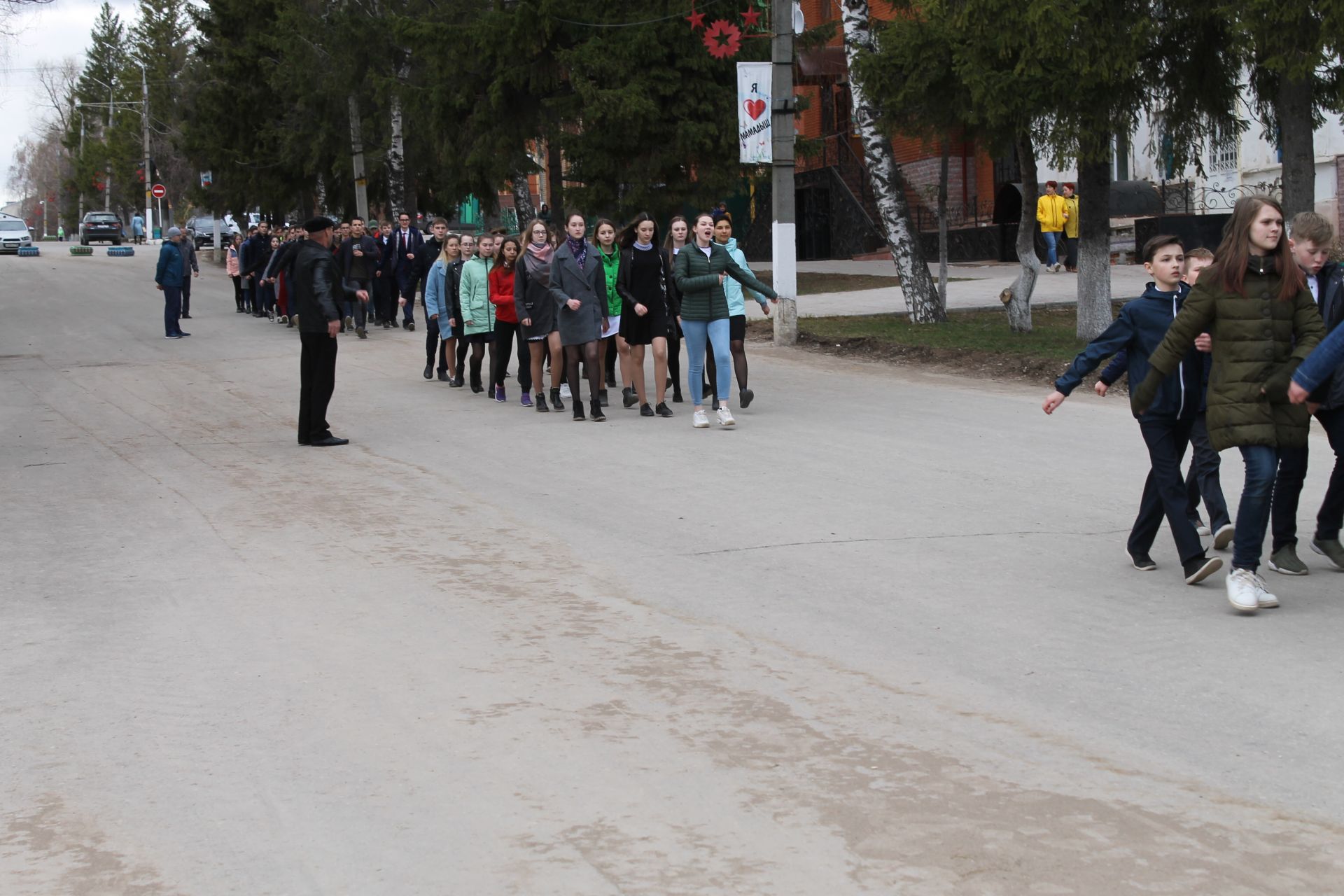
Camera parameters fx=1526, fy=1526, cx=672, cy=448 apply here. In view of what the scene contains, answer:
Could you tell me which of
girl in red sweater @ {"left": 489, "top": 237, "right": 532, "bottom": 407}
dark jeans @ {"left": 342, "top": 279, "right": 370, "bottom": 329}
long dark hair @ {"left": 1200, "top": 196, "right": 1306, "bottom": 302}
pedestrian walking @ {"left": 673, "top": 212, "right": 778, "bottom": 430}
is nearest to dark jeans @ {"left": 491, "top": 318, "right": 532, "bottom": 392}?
girl in red sweater @ {"left": 489, "top": 237, "right": 532, "bottom": 407}

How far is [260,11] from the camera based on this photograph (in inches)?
1774

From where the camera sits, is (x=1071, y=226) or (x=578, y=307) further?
(x=1071, y=226)

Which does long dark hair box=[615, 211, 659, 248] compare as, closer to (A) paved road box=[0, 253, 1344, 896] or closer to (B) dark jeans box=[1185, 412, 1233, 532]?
(A) paved road box=[0, 253, 1344, 896]

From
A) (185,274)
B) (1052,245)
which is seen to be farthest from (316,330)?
(1052,245)

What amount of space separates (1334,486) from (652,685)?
12.6 ft

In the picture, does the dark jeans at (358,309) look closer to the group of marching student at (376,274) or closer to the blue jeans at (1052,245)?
the group of marching student at (376,274)

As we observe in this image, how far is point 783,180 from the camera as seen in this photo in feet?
67.0

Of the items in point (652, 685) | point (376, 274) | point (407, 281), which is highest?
point (376, 274)

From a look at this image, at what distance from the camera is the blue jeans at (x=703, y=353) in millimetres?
13234

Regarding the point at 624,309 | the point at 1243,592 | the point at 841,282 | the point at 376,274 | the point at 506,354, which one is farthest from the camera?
the point at 841,282

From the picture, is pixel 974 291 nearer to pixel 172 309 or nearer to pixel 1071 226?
pixel 1071 226

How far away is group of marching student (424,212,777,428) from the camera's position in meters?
13.4

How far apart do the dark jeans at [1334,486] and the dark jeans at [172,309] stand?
20.9 m

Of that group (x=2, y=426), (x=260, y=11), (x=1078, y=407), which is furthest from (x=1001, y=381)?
(x=260, y=11)
